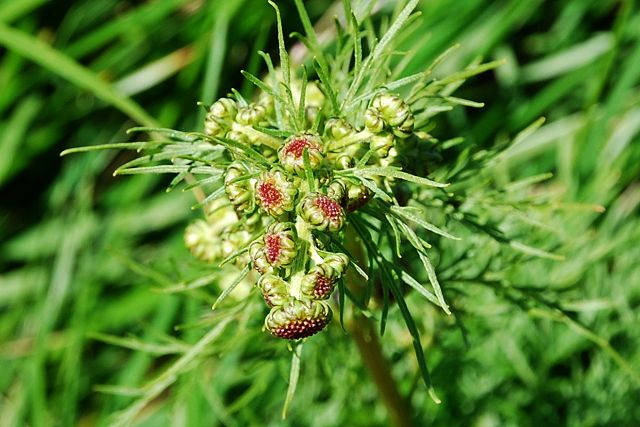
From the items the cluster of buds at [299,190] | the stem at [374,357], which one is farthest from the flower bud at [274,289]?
the stem at [374,357]

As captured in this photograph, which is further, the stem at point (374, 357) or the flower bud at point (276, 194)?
the stem at point (374, 357)

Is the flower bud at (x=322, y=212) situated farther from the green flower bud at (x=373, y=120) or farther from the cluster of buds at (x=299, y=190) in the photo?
the green flower bud at (x=373, y=120)

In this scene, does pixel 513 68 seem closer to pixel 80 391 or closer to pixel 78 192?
pixel 78 192

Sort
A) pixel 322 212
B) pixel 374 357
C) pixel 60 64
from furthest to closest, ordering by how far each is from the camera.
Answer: pixel 60 64, pixel 374 357, pixel 322 212

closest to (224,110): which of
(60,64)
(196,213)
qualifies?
(60,64)

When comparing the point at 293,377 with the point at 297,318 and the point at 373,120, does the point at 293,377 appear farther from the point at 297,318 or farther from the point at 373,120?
the point at 373,120
